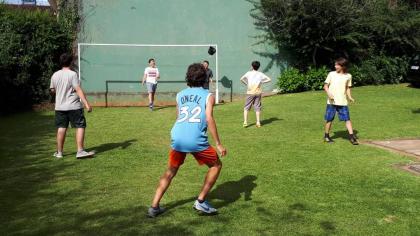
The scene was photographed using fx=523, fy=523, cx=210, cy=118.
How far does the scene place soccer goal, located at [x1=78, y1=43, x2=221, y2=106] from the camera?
61.1 ft

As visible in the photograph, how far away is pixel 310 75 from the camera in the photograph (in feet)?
63.1

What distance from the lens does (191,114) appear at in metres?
5.29

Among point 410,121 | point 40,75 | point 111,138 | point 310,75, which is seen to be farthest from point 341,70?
point 40,75

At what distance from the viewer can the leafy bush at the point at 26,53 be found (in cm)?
1634

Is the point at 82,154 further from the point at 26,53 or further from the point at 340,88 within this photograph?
the point at 26,53

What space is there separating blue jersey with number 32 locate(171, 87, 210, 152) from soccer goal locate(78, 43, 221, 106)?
43.0 ft

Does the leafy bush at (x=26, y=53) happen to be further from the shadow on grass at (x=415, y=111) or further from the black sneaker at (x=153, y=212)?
the black sneaker at (x=153, y=212)

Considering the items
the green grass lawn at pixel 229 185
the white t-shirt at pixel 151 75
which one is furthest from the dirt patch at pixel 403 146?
the white t-shirt at pixel 151 75

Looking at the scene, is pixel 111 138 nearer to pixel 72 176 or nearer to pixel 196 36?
pixel 72 176

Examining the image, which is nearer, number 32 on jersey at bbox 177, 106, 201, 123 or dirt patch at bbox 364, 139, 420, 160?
number 32 on jersey at bbox 177, 106, 201, 123

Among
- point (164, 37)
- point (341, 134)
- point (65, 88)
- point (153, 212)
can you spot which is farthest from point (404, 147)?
point (164, 37)

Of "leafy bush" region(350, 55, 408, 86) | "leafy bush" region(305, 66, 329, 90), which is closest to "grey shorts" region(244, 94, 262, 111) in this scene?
"leafy bush" region(305, 66, 329, 90)

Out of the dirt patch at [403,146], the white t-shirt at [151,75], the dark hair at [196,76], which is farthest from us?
the white t-shirt at [151,75]

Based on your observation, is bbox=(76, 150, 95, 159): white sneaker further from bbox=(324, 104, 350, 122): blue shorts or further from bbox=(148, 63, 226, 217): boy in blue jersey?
bbox=(324, 104, 350, 122): blue shorts
